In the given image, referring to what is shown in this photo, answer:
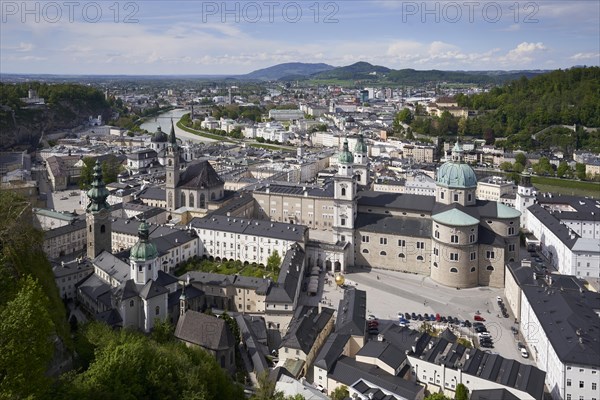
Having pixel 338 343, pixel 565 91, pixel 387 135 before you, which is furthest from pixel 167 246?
pixel 565 91

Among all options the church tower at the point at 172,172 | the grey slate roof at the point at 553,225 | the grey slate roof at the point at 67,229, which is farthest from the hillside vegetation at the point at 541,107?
the grey slate roof at the point at 67,229

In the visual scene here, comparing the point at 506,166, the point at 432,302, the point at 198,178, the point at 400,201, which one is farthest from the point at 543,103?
the point at 432,302

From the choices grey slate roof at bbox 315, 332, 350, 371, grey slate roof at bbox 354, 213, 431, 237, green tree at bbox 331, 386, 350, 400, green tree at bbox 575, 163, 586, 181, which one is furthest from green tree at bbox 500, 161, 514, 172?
green tree at bbox 331, 386, 350, 400

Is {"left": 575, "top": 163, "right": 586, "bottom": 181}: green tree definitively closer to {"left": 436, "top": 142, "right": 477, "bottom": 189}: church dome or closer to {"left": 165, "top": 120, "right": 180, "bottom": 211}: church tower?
{"left": 436, "top": 142, "right": 477, "bottom": 189}: church dome

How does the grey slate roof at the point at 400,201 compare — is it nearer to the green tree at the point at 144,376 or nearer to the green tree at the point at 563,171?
the green tree at the point at 144,376

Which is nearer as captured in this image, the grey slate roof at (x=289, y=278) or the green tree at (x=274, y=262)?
the grey slate roof at (x=289, y=278)

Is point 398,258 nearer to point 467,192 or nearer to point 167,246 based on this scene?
point 467,192

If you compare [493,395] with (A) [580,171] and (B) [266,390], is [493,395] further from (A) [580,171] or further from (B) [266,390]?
(A) [580,171]
